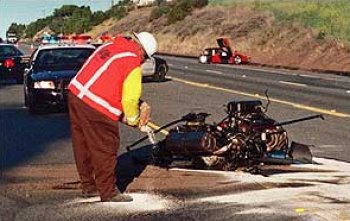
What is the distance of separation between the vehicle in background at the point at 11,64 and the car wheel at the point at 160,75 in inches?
181

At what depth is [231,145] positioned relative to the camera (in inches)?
416

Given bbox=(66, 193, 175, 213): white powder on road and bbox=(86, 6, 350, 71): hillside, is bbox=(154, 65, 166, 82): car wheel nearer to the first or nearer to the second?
bbox=(86, 6, 350, 71): hillside

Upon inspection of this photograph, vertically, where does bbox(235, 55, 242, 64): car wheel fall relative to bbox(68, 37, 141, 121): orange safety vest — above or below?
below

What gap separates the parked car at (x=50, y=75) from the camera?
62.3 ft

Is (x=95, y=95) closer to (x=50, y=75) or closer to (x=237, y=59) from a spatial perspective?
(x=50, y=75)

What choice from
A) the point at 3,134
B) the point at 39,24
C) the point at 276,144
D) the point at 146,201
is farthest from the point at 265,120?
Result: the point at 39,24

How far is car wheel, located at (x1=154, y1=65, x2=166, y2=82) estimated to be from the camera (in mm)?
30906

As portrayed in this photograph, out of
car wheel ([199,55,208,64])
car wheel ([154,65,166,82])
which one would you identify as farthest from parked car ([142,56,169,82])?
car wheel ([199,55,208,64])

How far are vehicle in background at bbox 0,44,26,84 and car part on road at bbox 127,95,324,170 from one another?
20.6m

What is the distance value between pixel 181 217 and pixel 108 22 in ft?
397

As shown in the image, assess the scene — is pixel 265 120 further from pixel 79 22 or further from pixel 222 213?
pixel 79 22

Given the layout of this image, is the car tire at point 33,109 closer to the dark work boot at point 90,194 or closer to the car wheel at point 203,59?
the dark work boot at point 90,194

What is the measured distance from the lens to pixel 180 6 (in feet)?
297

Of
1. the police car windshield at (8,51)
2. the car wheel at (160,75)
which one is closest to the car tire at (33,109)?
the car wheel at (160,75)
